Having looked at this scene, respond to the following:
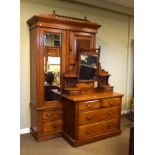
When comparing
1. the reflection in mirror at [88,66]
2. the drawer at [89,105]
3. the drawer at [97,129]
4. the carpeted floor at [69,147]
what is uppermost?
the reflection in mirror at [88,66]

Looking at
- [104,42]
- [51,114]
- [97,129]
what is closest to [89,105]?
[97,129]

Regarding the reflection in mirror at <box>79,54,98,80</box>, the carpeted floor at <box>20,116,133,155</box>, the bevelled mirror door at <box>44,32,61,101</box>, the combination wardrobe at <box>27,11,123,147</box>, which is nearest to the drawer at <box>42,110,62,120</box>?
the combination wardrobe at <box>27,11,123,147</box>

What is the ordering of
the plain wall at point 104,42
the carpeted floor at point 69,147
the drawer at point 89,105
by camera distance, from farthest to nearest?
the plain wall at point 104,42 → the drawer at point 89,105 → the carpeted floor at point 69,147

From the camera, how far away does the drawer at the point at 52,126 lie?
2969 mm

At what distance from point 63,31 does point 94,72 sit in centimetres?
95

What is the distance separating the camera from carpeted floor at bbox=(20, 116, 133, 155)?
103 inches

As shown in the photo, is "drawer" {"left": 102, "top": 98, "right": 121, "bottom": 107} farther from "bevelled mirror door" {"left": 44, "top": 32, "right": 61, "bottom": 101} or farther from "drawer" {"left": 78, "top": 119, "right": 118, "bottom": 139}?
"bevelled mirror door" {"left": 44, "top": 32, "right": 61, "bottom": 101}

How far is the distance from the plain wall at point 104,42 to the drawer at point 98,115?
111cm

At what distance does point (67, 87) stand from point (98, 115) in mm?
724

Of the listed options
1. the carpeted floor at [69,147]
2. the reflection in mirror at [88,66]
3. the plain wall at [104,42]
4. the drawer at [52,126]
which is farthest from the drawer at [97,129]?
the plain wall at [104,42]

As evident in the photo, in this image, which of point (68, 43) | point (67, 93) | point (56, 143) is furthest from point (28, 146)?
point (68, 43)

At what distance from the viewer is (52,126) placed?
9.96ft

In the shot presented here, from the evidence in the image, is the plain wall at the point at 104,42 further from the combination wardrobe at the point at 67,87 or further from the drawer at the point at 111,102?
the drawer at the point at 111,102
